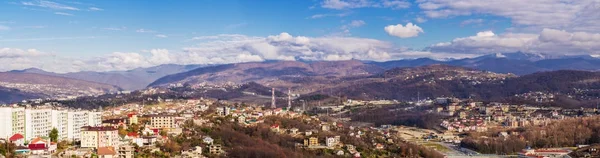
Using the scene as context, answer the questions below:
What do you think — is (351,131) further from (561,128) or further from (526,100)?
(526,100)

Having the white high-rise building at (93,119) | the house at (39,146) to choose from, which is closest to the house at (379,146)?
the white high-rise building at (93,119)

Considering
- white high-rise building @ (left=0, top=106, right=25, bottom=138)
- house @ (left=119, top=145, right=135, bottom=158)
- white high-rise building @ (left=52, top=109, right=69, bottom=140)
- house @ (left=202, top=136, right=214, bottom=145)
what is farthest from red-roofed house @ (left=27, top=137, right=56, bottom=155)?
house @ (left=202, top=136, right=214, bottom=145)

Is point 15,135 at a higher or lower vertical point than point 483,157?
higher

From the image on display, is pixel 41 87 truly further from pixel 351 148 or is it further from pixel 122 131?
pixel 122 131

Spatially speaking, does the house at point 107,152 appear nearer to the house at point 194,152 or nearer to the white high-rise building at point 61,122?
the house at point 194,152

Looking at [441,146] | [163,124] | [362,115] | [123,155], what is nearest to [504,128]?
[441,146]
